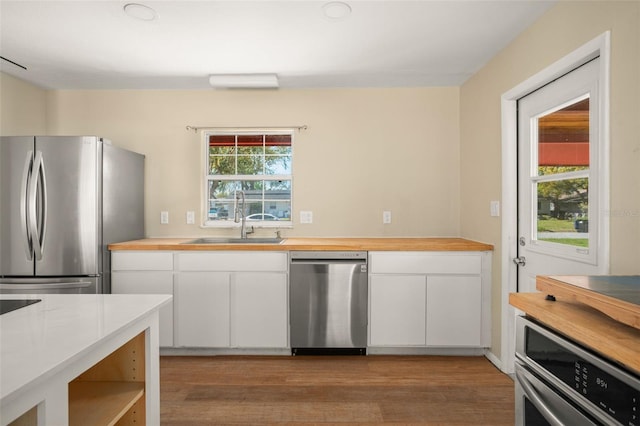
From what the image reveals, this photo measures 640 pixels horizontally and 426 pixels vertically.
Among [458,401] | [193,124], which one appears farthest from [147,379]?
[193,124]

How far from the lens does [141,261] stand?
3008 mm

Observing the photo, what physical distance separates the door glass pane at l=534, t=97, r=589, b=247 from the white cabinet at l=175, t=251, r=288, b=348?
76.0 inches

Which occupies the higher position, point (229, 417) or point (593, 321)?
point (593, 321)

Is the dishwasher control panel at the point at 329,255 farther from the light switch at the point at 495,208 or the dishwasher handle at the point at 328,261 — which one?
the light switch at the point at 495,208

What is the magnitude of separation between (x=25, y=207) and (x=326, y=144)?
101 inches

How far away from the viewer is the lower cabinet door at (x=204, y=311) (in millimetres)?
2979

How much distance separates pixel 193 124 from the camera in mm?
3605

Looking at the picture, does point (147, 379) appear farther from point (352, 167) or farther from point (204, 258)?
point (352, 167)

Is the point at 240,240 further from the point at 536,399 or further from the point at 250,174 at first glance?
the point at 536,399

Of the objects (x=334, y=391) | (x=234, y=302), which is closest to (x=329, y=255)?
(x=234, y=302)

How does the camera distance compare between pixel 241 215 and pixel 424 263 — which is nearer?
pixel 424 263

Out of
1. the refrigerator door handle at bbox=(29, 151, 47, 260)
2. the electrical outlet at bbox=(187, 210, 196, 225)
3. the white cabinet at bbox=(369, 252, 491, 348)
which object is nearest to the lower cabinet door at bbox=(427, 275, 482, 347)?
the white cabinet at bbox=(369, 252, 491, 348)

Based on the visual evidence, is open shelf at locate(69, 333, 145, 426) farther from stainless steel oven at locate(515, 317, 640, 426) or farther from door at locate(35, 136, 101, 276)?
door at locate(35, 136, 101, 276)

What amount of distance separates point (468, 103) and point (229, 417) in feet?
10.5
